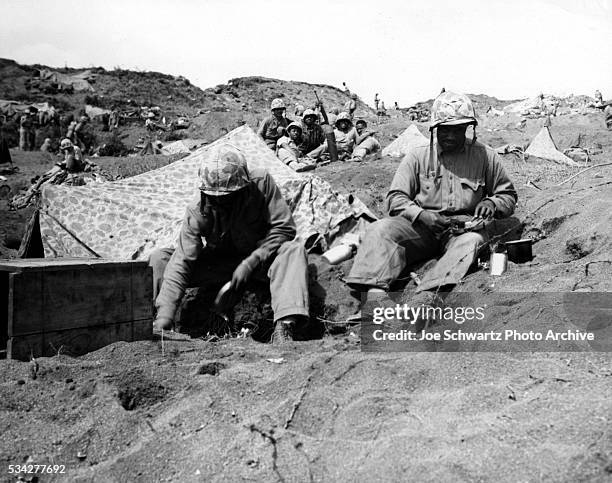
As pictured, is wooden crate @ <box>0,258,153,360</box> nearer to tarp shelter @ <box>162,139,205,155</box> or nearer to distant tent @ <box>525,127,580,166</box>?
distant tent @ <box>525,127,580,166</box>

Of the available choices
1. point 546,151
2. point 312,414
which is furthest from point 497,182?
point 546,151

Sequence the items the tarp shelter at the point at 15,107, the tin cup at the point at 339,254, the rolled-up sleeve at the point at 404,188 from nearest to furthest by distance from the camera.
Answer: the rolled-up sleeve at the point at 404,188 < the tin cup at the point at 339,254 < the tarp shelter at the point at 15,107

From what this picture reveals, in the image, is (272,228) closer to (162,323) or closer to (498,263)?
A: (162,323)

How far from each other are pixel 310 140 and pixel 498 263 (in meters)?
6.14

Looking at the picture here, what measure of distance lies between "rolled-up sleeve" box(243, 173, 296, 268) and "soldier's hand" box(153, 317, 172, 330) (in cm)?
61

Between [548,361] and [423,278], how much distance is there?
5.50ft

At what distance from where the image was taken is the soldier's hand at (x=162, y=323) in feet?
11.8

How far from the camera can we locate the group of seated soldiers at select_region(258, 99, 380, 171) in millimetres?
8961

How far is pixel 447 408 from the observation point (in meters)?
1.94

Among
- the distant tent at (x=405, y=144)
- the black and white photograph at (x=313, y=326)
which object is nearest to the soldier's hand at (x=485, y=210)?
the black and white photograph at (x=313, y=326)

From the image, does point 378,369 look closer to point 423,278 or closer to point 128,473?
point 128,473

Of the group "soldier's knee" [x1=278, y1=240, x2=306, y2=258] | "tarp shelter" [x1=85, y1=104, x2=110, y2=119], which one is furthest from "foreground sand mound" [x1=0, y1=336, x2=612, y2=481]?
"tarp shelter" [x1=85, y1=104, x2=110, y2=119]

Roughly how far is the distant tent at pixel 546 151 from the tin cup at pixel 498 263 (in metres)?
5.57
